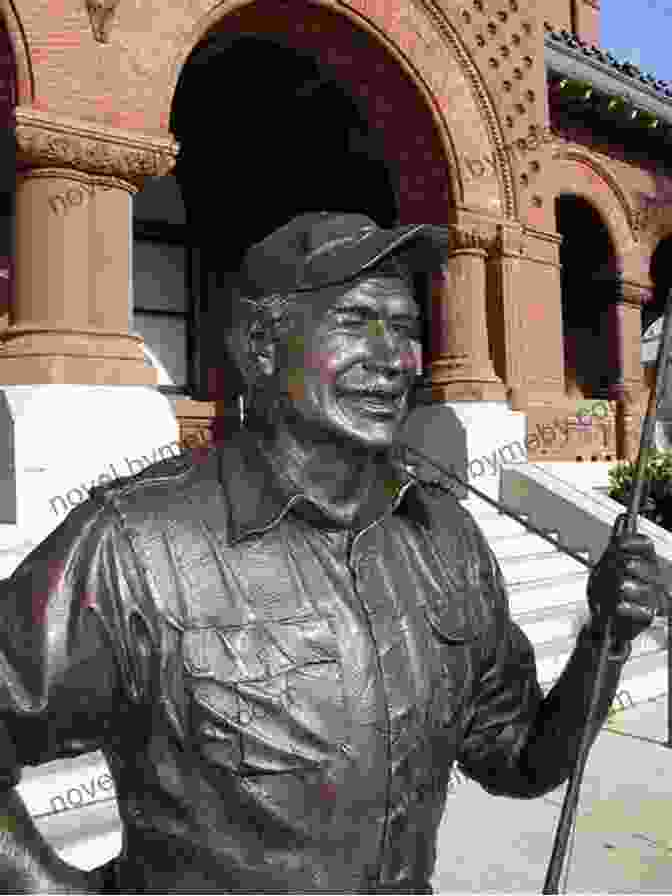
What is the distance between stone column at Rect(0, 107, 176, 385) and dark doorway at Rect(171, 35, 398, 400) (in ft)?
14.2

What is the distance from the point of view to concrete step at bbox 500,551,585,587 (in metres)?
6.31

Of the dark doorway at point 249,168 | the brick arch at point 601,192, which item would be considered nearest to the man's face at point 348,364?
the dark doorway at point 249,168

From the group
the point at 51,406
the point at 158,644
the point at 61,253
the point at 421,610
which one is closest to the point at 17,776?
the point at 158,644

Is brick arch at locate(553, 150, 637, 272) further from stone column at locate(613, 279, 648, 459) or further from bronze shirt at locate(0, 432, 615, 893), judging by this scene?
bronze shirt at locate(0, 432, 615, 893)

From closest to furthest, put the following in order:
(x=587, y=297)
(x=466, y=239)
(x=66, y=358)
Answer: (x=66, y=358) < (x=466, y=239) < (x=587, y=297)

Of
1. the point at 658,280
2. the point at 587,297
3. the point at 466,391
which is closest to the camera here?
the point at 466,391

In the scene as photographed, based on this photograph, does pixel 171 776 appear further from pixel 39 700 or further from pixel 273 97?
pixel 273 97

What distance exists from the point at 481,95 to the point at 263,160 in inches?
148

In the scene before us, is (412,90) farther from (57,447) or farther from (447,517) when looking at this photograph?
(447,517)

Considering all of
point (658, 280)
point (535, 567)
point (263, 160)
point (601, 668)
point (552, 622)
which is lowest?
point (552, 622)

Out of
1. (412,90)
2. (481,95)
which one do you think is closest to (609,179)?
(481,95)

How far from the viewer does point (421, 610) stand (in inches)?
49.6

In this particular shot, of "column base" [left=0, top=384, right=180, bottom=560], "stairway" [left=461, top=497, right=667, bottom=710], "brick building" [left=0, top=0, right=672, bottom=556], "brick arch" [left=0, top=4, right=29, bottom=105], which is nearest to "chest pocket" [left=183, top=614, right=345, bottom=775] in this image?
"brick building" [left=0, top=0, right=672, bottom=556]

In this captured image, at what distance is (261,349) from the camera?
1.28 meters
